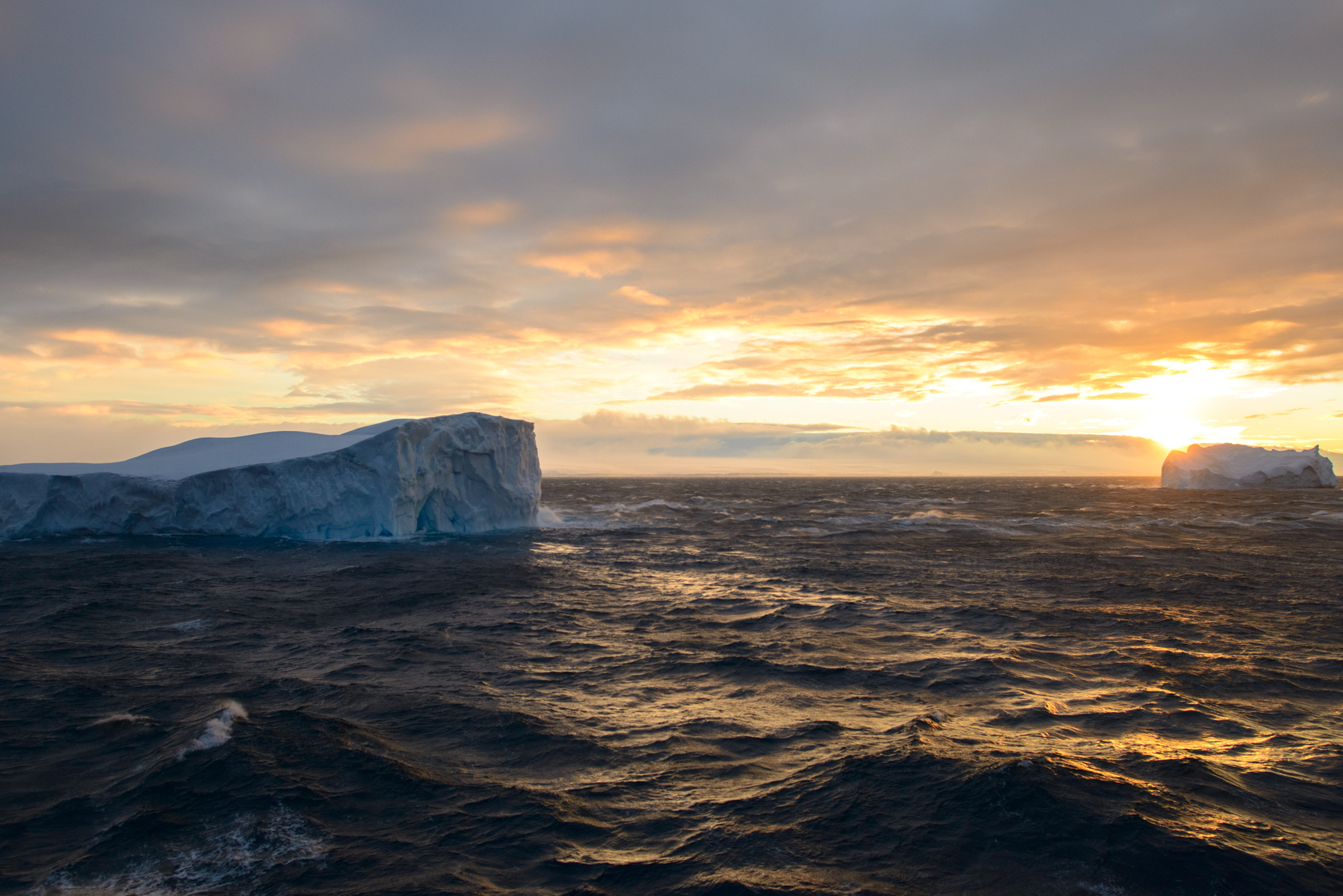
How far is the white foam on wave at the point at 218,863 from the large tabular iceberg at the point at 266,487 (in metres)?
25.2

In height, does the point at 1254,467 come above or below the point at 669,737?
above

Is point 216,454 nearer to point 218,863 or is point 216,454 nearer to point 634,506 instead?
point 634,506

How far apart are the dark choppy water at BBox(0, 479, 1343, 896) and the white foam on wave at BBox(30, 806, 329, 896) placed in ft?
0.12

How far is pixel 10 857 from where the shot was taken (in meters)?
5.96

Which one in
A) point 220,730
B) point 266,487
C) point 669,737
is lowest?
point 669,737

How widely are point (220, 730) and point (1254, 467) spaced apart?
96981mm

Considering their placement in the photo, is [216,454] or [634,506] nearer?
[216,454]

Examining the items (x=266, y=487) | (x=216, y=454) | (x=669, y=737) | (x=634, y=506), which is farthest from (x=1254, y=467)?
(x=216, y=454)

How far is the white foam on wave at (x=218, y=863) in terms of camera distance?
5508 millimetres

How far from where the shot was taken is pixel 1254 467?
7494cm

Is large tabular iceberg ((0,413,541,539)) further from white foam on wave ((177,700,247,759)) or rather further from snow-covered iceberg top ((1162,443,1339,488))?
snow-covered iceberg top ((1162,443,1339,488))

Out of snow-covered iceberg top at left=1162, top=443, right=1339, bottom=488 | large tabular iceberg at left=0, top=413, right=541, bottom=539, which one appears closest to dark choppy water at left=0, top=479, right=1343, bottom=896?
large tabular iceberg at left=0, top=413, right=541, bottom=539

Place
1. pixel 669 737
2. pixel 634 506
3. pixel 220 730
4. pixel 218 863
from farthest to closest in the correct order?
pixel 634 506
pixel 669 737
pixel 220 730
pixel 218 863

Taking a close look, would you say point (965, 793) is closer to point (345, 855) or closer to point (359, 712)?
point (345, 855)
